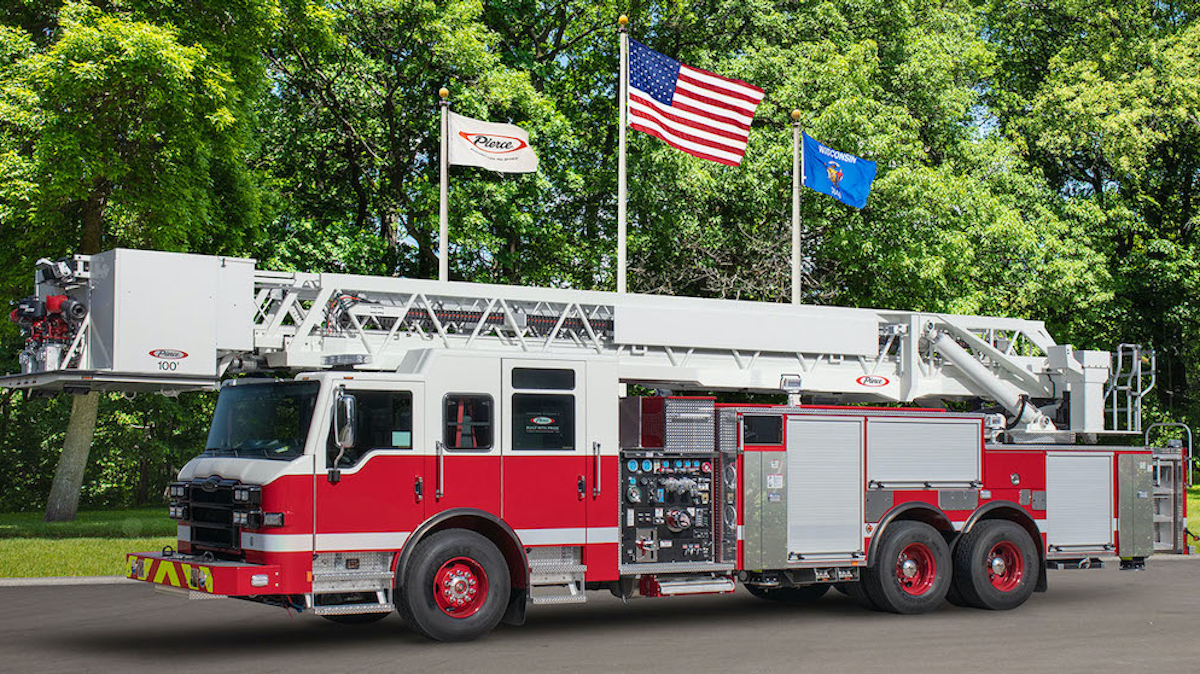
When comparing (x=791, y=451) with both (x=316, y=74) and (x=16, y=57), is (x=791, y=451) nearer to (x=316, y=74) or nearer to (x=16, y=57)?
(x=16, y=57)

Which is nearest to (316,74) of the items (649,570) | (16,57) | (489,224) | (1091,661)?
(489,224)

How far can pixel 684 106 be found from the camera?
21344mm

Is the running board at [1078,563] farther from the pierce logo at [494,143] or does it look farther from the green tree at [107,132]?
the green tree at [107,132]

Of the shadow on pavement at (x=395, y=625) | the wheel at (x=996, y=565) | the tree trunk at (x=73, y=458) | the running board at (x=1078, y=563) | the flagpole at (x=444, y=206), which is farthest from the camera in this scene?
the tree trunk at (x=73, y=458)

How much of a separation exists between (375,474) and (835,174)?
554 inches

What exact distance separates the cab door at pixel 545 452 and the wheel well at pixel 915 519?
12.0ft

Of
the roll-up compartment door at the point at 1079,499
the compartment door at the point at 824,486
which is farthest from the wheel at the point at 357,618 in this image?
the roll-up compartment door at the point at 1079,499

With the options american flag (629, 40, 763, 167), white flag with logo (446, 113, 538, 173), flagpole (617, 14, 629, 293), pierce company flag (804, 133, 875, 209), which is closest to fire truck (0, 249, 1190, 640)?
flagpole (617, 14, 629, 293)

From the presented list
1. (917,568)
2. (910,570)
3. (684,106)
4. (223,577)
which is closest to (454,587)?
(223,577)

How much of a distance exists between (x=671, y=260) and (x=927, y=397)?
14.5 meters

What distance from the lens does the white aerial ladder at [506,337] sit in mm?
11703

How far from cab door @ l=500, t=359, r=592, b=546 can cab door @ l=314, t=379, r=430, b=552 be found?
91 centimetres

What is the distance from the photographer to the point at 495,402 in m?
12.2

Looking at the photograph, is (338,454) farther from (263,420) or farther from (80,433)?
(80,433)
